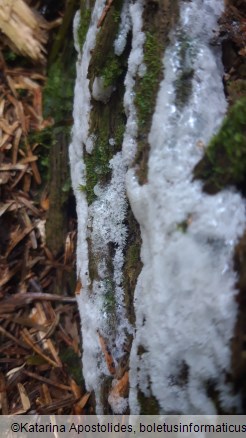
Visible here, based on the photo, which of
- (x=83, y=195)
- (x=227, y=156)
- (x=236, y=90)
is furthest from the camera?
(x=83, y=195)

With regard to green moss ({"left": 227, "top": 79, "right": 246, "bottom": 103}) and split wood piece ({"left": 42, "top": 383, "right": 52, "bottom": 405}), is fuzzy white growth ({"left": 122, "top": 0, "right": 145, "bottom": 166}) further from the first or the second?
split wood piece ({"left": 42, "top": 383, "right": 52, "bottom": 405})

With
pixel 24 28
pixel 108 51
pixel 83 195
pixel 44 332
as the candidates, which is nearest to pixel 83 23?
pixel 108 51

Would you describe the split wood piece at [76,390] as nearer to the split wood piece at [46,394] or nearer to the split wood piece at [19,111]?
the split wood piece at [46,394]

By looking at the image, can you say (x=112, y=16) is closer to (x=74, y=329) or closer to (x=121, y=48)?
(x=121, y=48)

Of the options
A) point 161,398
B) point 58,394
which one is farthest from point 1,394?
point 161,398

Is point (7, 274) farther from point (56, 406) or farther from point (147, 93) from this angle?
point (147, 93)
